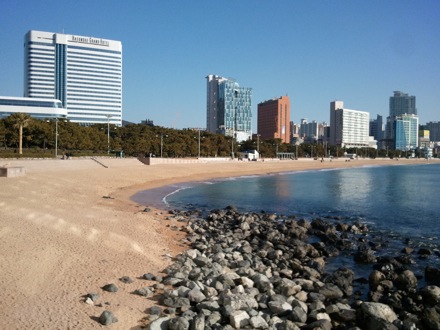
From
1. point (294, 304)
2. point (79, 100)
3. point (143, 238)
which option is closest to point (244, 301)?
point (294, 304)

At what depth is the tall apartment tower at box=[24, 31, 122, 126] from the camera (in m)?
136

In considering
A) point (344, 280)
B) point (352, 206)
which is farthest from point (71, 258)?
point (352, 206)

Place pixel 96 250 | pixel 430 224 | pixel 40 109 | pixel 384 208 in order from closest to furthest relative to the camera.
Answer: pixel 96 250 → pixel 430 224 → pixel 384 208 → pixel 40 109

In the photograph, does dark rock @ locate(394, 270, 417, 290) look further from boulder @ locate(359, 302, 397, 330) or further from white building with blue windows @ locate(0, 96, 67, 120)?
white building with blue windows @ locate(0, 96, 67, 120)

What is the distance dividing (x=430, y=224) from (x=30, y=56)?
487ft

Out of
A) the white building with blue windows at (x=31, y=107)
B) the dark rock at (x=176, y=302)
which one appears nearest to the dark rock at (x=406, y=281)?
the dark rock at (x=176, y=302)

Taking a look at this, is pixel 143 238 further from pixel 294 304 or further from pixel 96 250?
pixel 294 304

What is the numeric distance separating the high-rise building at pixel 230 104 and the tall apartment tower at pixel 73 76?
62.2 m

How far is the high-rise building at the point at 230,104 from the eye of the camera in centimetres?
19025

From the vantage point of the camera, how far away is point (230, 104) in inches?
7549

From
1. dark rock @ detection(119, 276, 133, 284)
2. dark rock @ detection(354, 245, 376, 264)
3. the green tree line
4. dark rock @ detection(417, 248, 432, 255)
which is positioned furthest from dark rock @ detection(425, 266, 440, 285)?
the green tree line

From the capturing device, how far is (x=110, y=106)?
461 feet

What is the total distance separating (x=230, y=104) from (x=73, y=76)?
80077mm

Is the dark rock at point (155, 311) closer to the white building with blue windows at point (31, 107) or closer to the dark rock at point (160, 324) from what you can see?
the dark rock at point (160, 324)
